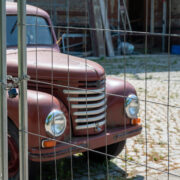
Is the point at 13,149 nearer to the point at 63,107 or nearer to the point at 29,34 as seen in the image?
the point at 63,107

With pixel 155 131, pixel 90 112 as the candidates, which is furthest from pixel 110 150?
pixel 155 131

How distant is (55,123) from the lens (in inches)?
116

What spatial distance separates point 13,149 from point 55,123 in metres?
0.42

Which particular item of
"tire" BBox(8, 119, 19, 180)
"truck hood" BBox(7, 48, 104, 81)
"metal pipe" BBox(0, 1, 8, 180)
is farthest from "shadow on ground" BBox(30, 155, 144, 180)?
"metal pipe" BBox(0, 1, 8, 180)

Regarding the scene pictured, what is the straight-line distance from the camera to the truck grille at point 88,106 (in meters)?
3.22

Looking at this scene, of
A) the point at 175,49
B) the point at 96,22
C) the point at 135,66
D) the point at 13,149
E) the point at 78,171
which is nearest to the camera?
the point at 13,149

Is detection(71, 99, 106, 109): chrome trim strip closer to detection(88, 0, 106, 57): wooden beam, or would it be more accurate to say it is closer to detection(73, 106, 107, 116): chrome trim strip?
detection(73, 106, 107, 116): chrome trim strip

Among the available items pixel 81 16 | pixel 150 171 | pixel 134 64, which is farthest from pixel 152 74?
pixel 150 171

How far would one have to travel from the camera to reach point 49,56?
3.63 m

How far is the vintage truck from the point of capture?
2898 millimetres

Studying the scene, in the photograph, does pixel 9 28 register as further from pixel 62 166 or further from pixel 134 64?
pixel 134 64

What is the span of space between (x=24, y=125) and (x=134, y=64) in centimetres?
988

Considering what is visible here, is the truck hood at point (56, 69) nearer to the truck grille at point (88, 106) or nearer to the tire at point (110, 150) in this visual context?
the truck grille at point (88, 106)

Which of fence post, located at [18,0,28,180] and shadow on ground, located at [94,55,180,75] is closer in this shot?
fence post, located at [18,0,28,180]
